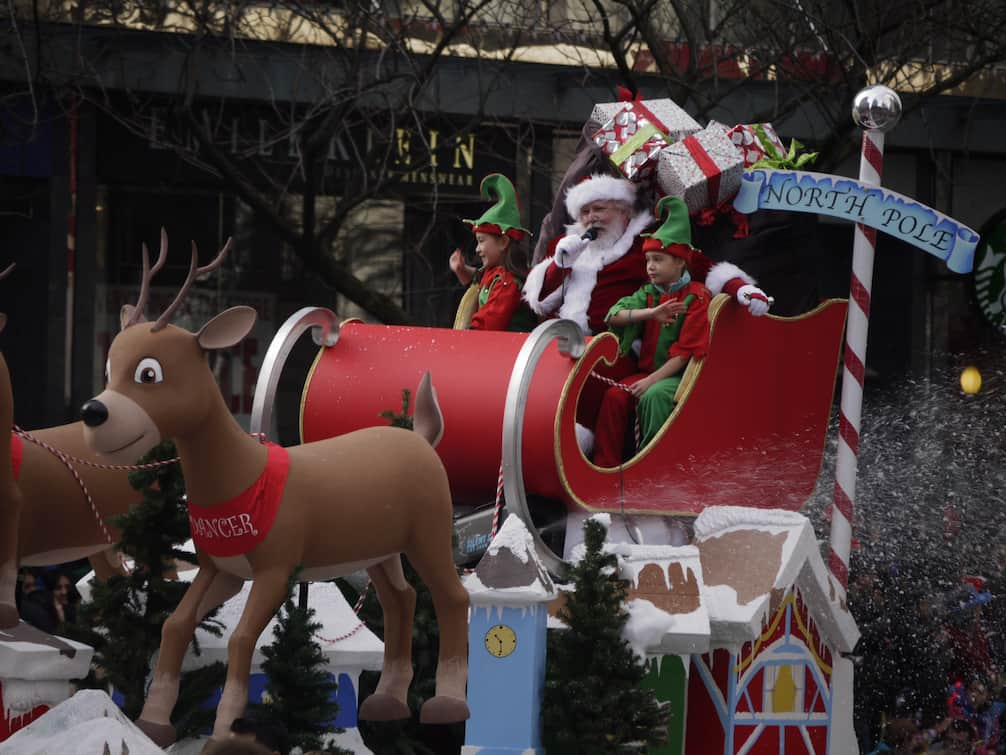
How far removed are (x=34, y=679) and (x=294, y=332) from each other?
2084 millimetres

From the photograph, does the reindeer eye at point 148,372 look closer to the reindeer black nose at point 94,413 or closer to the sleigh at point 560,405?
the reindeer black nose at point 94,413

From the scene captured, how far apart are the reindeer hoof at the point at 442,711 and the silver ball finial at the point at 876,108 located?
3.80 metres

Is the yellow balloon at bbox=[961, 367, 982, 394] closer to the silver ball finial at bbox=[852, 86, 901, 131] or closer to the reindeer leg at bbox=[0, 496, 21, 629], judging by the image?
the silver ball finial at bbox=[852, 86, 901, 131]

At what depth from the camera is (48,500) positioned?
519cm

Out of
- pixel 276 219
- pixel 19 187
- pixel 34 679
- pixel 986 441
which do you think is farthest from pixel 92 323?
pixel 34 679

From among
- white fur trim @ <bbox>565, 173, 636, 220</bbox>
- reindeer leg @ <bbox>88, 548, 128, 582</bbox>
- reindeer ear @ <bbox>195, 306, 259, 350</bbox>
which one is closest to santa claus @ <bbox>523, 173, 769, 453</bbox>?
white fur trim @ <bbox>565, 173, 636, 220</bbox>

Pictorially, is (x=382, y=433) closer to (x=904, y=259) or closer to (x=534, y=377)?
(x=534, y=377)

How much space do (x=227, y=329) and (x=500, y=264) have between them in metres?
3.43

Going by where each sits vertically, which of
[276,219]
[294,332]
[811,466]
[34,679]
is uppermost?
[276,219]

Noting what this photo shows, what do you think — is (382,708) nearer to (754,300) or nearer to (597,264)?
(754,300)

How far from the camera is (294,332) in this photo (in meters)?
6.59

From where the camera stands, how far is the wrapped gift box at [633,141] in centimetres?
779

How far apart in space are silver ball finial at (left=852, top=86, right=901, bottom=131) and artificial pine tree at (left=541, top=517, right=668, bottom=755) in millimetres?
2849

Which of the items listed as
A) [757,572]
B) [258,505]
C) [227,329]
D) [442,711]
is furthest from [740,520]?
[227,329]
